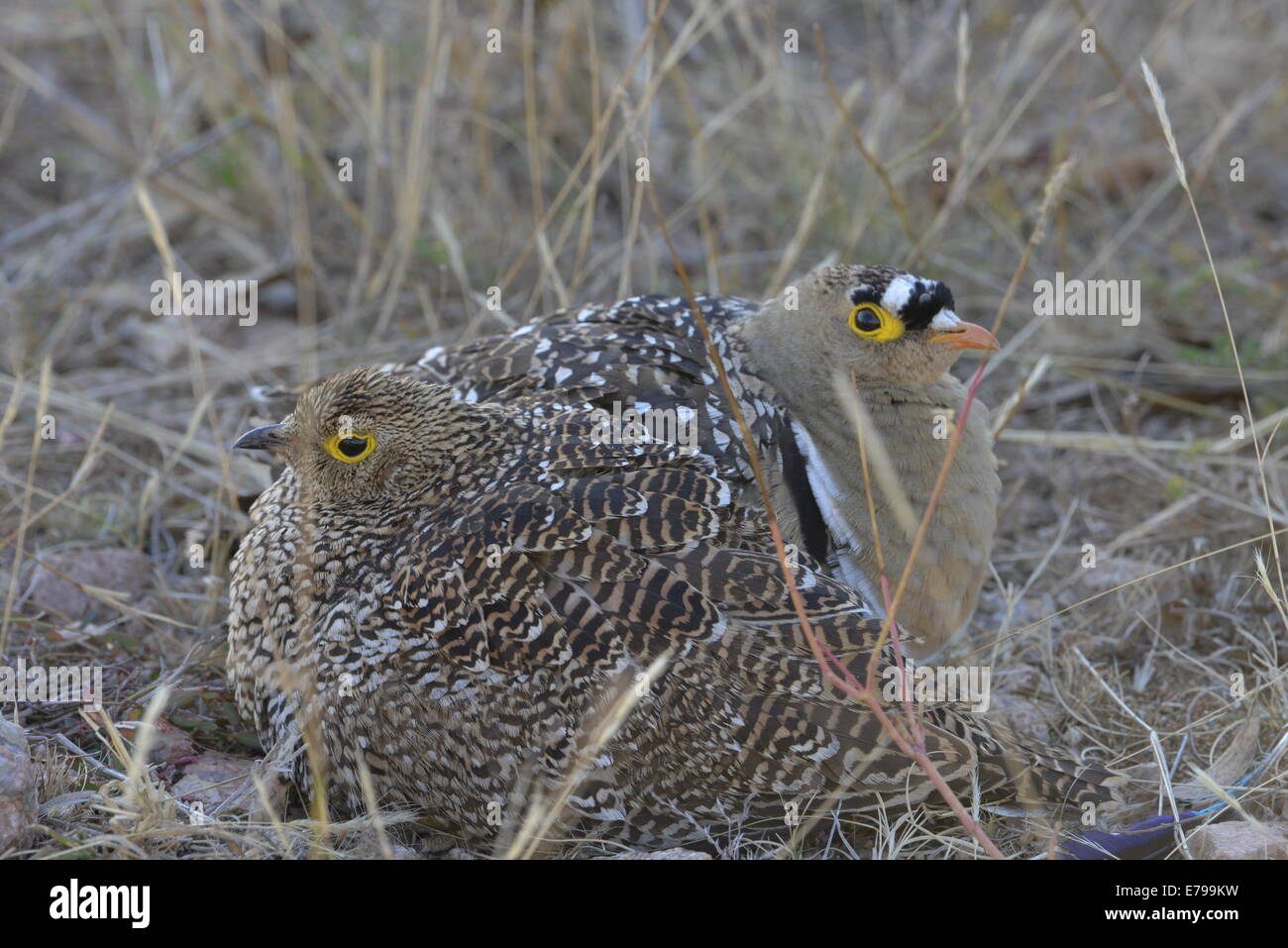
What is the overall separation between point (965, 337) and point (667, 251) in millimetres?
2022

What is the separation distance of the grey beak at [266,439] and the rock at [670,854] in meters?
1.33

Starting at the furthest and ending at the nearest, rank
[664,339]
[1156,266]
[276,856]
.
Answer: [1156,266] < [664,339] < [276,856]

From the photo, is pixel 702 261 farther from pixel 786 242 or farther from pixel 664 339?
pixel 664 339

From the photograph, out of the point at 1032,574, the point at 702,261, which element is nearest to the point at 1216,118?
the point at 702,261

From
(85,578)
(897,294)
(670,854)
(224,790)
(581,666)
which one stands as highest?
(897,294)

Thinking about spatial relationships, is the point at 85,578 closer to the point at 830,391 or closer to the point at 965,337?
the point at 830,391

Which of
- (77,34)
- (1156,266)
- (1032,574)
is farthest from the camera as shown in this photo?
(77,34)

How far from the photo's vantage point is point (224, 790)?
3.06m

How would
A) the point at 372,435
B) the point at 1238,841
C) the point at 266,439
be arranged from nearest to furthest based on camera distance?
the point at 1238,841 < the point at 372,435 < the point at 266,439

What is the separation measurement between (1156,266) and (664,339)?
2.62 meters

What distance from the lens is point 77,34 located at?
6160 mm

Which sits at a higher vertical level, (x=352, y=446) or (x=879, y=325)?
(x=879, y=325)

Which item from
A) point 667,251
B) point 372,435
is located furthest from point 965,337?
point 667,251

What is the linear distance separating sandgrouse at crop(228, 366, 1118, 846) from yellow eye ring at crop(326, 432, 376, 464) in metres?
0.01
